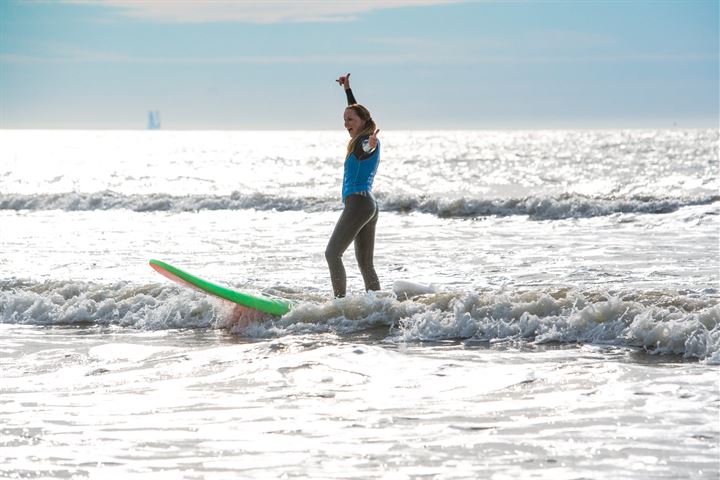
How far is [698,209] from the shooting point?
87.9 ft

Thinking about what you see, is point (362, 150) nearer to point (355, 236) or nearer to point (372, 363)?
point (355, 236)

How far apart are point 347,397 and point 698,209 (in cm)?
2195

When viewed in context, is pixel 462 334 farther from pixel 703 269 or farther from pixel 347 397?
pixel 703 269

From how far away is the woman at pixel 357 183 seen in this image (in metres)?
9.91

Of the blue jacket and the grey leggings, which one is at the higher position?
the blue jacket

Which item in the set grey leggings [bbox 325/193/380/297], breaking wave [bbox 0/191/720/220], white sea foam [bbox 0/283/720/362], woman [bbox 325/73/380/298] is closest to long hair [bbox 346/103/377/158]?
woman [bbox 325/73/380/298]

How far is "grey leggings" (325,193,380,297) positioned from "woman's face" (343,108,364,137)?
66 centimetres

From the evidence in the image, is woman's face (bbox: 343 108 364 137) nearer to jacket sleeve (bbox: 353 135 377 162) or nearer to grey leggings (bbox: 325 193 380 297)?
jacket sleeve (bbox: 353 135 377 162)

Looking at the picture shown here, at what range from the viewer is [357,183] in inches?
395

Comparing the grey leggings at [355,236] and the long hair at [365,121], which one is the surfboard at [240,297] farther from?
the long hair at [365,121]

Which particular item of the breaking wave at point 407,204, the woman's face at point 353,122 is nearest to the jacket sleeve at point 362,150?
the woman's face at point 353,122

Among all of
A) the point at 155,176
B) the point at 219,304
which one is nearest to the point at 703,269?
the point at 219,304

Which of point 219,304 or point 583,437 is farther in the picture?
point 219,304

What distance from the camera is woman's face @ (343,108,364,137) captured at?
9.92 meters
